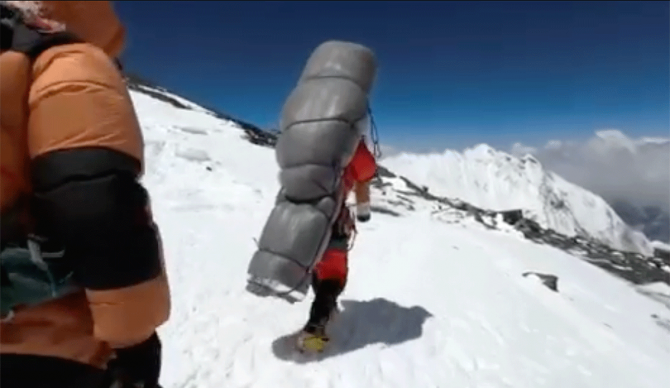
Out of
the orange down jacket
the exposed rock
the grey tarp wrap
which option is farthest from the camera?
the exposed rock

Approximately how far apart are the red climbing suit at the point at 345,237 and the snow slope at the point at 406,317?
33.5 inches

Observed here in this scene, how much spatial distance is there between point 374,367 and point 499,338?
1965 millimetres

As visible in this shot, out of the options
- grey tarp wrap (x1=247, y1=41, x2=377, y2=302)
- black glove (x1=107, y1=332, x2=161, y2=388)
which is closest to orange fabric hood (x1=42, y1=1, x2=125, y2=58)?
black glove (x1=107, y1=332, x2=161, y2=388)

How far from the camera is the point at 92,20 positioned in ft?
7.42

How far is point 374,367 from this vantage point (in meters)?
6.64

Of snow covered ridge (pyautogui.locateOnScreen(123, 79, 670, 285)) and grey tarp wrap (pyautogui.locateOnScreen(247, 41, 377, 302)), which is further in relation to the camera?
snow covered ridge (pyautogui.locateOnScreen(123, 79, 670, 285))

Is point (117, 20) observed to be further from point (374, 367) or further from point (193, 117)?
point (193, 117)

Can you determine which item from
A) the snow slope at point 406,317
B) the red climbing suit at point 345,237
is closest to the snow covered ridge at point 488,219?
the snow slope at point 406,317

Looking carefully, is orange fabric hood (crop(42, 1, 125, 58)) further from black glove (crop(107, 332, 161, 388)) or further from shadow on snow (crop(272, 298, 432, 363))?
shadow on snow (crop(272, 298, 432, 363))

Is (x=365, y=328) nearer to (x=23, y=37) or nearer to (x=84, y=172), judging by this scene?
(x=84, y=172)

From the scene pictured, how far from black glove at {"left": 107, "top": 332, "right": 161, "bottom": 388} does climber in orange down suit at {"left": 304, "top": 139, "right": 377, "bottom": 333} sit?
4245mm

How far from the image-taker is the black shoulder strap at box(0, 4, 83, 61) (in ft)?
7.00

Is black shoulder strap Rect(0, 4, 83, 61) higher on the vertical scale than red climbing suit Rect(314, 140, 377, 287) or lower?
higher

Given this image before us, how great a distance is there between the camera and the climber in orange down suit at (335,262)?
22.2ft
